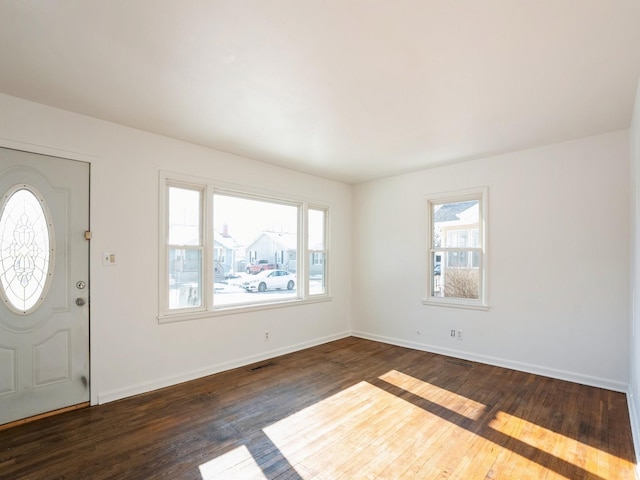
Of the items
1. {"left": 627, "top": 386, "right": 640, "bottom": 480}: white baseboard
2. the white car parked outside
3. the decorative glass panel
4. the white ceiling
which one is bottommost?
{"left": 627, "top": 386, "right": 640, "bottom": 480}: white baseboard

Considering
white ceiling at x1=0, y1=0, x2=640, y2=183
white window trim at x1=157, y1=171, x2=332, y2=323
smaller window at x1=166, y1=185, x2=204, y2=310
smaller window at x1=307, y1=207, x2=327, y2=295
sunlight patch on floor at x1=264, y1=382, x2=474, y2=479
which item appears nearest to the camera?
white ceiling at x1=0, y1=0, x2=640, y2=183

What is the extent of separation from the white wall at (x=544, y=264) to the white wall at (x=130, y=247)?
2.70 metres

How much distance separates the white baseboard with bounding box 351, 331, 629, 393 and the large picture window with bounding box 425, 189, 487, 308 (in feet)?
2.23

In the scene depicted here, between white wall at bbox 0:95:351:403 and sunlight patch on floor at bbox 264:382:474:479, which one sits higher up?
white wall at bbox 0:95:351:403

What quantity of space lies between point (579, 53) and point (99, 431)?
448 cm

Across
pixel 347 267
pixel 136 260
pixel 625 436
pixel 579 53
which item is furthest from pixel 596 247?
pixel 136 260

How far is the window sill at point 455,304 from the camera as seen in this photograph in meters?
4.50

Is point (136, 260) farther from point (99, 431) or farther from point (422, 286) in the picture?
point (422, 286)

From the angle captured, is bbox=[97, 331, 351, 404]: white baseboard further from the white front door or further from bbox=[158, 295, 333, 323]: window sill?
bbox=[158, 295, 333, 323]: window sill

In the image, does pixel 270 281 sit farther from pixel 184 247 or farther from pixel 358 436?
Result: pixel 358 436

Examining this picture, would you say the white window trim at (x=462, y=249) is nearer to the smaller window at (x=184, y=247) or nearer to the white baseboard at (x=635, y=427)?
the white baseboard at (x=635, y=427)

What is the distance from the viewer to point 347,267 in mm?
6062

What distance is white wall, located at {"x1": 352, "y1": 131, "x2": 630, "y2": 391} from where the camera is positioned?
11.8ft

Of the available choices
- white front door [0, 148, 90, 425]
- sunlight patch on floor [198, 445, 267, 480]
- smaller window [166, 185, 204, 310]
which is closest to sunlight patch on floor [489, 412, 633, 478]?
sunlight patch on floor [198, 445, 267, 480]
